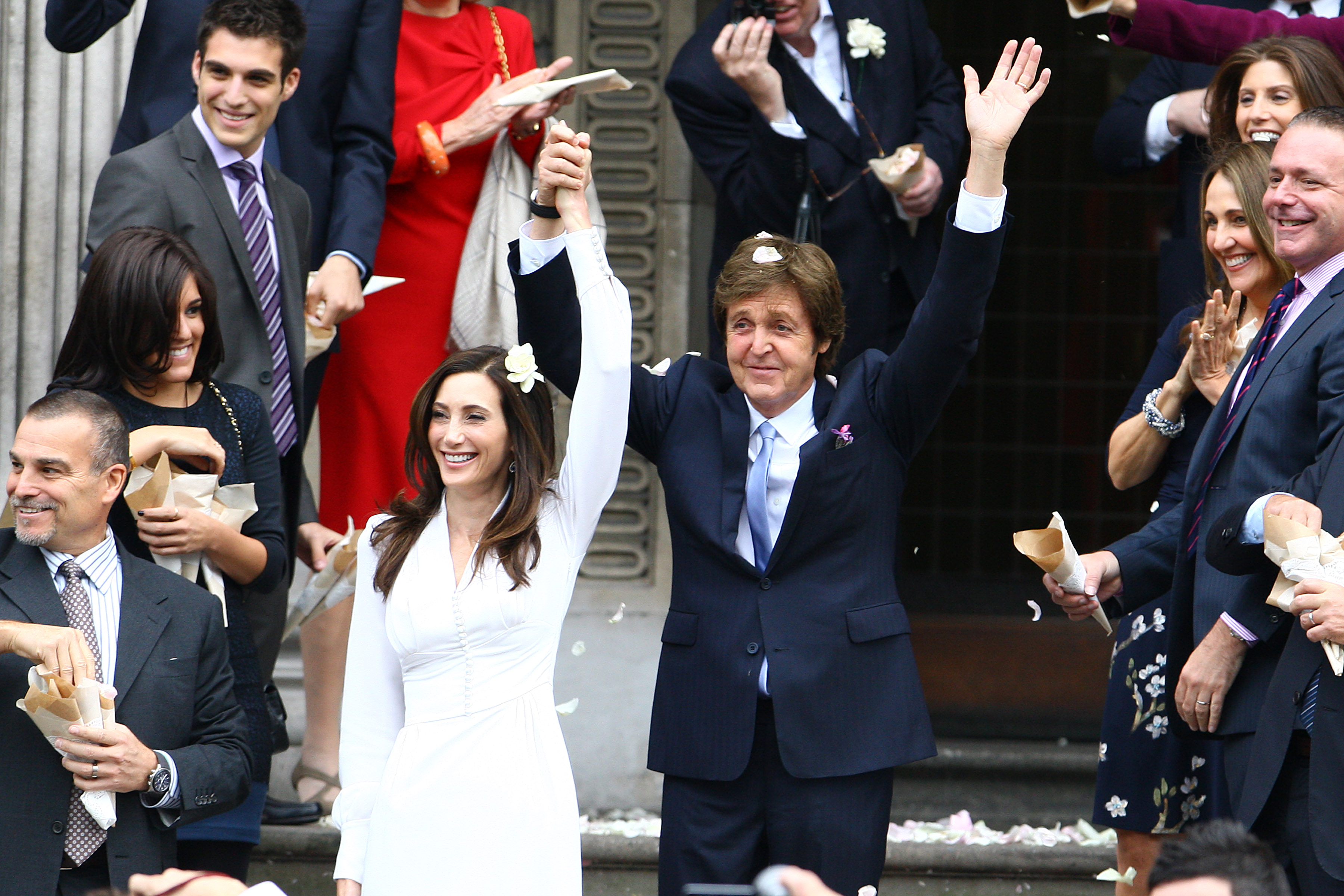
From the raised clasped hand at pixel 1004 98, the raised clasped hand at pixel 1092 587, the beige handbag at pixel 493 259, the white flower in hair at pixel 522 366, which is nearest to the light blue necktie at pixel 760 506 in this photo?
the white flower in hair at pixel 522 366

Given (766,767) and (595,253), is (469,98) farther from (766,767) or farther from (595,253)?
(766,767)

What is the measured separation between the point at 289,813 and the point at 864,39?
2.81m

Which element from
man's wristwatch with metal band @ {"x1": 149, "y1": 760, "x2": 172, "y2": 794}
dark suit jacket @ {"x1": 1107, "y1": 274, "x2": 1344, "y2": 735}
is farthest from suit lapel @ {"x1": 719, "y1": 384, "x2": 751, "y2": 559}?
man's wristwatch with metal band @ {"x1": 149, "y1": 760, "x2": 172, "y2": 794}

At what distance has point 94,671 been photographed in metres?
3.27

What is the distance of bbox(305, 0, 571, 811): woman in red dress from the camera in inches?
196

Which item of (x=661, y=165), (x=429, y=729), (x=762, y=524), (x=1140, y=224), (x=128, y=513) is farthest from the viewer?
(x=1140, y=224)

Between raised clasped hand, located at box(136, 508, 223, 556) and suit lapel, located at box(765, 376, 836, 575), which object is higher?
suit lapel, located at box(765, 376, 836, 575)

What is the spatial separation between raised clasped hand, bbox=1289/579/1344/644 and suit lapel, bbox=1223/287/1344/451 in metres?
0.48

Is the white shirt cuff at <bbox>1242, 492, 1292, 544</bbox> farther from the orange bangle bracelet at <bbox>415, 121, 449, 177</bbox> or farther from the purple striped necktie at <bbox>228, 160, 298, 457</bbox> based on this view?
the orange bangle bracelet at <bbox>415, 121, 449, 177</bbox>

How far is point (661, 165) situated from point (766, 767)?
9.00 ft

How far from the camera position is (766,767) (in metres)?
3.44

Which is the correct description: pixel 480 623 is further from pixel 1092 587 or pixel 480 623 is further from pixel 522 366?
pixel 1092 587

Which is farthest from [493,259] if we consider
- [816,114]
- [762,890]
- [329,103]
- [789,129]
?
[762,890]

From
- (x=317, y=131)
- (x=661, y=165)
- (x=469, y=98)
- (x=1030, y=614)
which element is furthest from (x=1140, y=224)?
(x=317, y=131)
